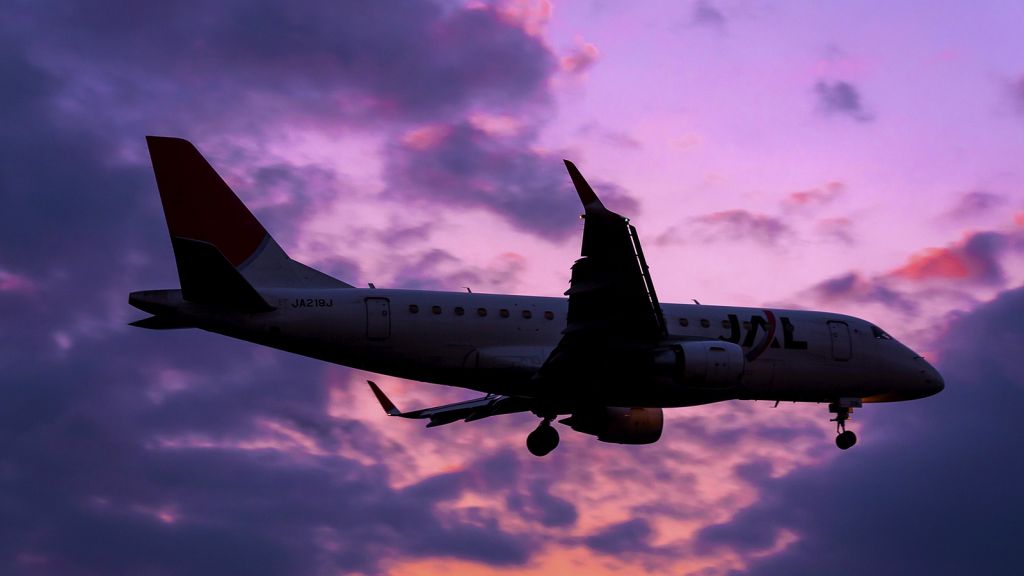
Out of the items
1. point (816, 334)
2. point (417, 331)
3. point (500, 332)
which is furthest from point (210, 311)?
point (816, 334)

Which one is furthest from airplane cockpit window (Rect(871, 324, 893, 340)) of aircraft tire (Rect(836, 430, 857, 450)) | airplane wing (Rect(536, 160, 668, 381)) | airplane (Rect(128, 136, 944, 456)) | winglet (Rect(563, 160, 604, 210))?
winglet (Rect(563, 160, 604, 210))

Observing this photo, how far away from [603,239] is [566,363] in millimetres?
5084

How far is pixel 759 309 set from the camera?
3481 centimetres

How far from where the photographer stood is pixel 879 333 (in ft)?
119

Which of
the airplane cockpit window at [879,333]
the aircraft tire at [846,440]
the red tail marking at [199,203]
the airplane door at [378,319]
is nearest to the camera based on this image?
the airplane door at [378,319]

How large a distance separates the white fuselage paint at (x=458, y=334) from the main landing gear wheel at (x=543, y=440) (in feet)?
12.9

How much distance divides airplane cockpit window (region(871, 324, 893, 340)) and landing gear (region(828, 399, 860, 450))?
2.25 meters

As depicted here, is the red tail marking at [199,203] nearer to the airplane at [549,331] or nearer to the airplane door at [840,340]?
the airplane at [549,331]

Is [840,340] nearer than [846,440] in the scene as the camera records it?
Yes

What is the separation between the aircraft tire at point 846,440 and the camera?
35594 mm

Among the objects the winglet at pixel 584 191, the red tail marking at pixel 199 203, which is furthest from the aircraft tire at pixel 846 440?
the red tail marking at pixel 199 203

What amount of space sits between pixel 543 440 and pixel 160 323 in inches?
478

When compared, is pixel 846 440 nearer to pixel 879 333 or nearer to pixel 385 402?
pixel 879 333

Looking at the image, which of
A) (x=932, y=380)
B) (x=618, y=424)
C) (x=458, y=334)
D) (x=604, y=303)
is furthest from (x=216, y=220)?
(x=932, y=380)
